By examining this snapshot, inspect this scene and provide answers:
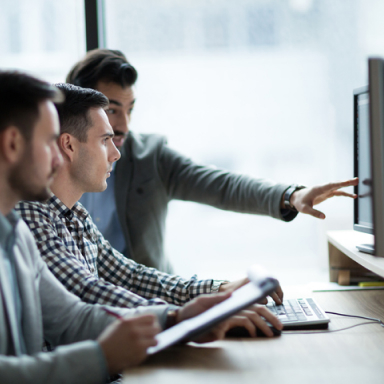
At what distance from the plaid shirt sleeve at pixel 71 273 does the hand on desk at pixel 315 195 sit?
0.60 m

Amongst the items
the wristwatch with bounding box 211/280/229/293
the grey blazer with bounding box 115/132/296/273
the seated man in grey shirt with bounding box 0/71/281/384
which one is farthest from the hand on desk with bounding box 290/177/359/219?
the seated man in grey shirt with bounding box 0/71/281/384

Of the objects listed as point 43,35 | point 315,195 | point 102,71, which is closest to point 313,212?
point 315,195

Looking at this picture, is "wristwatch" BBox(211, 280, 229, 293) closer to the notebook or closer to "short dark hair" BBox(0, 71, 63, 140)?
the notebook

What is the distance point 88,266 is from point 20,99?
55 centimetres

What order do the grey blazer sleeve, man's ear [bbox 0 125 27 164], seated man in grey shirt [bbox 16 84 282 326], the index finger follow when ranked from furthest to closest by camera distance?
the grey blazer sleeve
the index finger
seated man in grey shirt [bbox 16 84 282 326]
man's ear [bbox 0 125 27 164]

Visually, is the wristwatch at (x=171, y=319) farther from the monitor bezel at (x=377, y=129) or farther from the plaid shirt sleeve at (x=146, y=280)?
the monitor bezel at (x=377, y=129)

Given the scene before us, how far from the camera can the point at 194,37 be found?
227 centimetres

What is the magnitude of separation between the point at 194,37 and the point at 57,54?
0.70m

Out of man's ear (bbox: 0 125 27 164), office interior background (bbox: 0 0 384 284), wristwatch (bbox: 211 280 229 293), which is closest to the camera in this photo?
man's ear (bbox: 0 125 27 164)

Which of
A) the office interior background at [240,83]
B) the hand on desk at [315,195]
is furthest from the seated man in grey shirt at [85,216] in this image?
the office interior background at [240,83]

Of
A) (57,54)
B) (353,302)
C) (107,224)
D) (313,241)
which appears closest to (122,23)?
(57,54)

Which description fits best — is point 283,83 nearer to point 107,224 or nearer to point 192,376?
point 107,224

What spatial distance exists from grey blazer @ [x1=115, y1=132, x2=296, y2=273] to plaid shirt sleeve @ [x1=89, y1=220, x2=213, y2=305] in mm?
416

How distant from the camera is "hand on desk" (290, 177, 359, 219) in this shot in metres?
1.38
